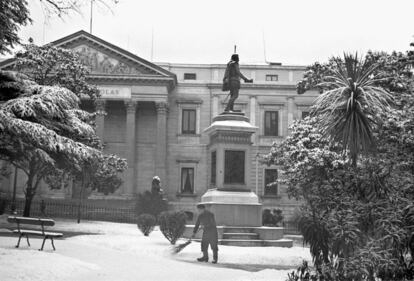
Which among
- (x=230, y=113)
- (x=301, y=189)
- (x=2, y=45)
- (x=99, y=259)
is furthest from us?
(x=301, y=189)

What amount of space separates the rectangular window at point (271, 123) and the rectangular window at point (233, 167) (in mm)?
37669

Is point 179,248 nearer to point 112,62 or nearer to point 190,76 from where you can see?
point 112,62

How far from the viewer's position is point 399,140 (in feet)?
76.9

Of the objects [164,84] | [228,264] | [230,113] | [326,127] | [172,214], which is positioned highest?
[164,84]

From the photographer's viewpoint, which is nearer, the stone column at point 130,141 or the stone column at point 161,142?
the stone column at point 161,142

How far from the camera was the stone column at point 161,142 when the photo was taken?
5369cm

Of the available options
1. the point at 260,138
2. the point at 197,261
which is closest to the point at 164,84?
the point at 260,138

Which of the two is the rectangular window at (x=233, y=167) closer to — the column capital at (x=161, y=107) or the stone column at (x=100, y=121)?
the stone column at (x=100, y=121)

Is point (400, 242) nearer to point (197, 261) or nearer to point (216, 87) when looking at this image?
point (197, 261)

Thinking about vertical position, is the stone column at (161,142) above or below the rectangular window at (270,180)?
above

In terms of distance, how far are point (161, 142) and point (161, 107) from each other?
3.17 m

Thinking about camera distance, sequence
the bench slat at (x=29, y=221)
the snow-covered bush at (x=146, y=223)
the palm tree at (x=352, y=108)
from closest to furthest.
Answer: the palm tree at (x=352, y=108) → the bench slat at (x=29, y=221) → the snow-covered bush at (x=146, y=223)

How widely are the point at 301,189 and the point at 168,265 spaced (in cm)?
2177

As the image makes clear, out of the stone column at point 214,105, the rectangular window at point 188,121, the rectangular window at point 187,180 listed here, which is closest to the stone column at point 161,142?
the rectangular window at point 187,180
